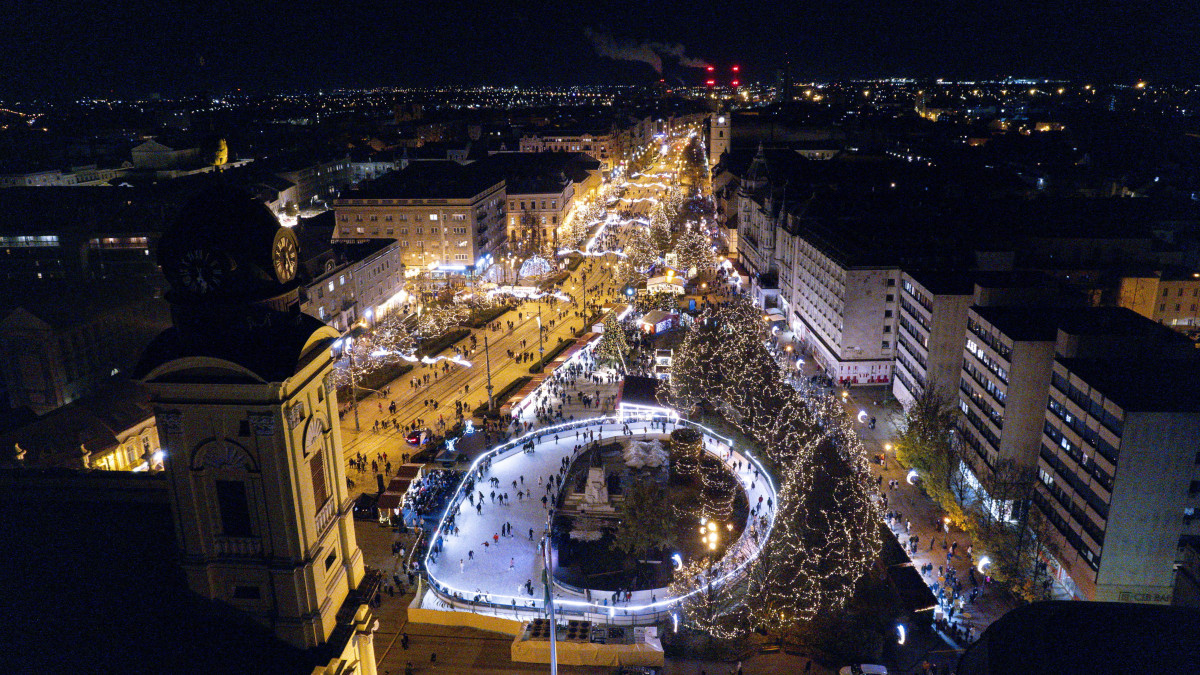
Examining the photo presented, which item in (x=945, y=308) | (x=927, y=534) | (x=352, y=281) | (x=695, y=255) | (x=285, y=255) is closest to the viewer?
(x=285, y=255)

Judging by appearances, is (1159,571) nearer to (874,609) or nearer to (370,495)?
(874,609)

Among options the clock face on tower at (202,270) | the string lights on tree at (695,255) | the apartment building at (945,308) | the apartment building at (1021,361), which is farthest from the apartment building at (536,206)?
the clock face on tower at (202,270)

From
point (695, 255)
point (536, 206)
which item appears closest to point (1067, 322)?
point (695, 255)

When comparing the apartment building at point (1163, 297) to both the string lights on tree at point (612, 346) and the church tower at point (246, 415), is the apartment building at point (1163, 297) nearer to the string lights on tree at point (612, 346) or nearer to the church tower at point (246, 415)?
the string lights on tree at point (612, 346)

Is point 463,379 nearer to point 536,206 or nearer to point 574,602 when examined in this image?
point 574,602

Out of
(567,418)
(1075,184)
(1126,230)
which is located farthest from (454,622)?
(1075,184)

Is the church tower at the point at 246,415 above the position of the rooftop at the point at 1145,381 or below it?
above

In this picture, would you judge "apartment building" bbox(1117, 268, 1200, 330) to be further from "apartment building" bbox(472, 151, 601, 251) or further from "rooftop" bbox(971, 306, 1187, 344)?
"apartment building" bbox(472, 151, 601, 251)
